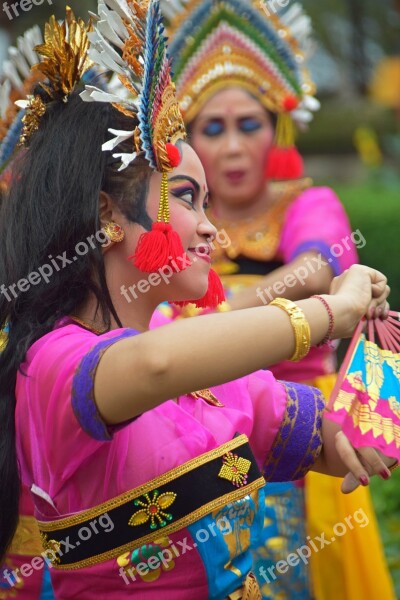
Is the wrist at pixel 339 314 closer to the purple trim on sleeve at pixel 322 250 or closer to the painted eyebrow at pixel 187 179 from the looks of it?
the painted eyebrow at pixel 187 179

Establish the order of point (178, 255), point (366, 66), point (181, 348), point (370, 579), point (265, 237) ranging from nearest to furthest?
point (181, 348) < point (178, 255) < point (370, 579) < point (265, 237) < point (366, 66)

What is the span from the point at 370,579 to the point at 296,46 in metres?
2.04

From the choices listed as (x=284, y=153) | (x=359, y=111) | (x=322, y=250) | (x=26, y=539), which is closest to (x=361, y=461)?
(x=26, y=539)

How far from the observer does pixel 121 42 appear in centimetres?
208

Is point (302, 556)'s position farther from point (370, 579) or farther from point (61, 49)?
point (61, 49)

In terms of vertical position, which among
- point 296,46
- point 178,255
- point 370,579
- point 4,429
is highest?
point 296,46

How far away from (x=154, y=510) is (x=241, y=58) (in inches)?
99.6

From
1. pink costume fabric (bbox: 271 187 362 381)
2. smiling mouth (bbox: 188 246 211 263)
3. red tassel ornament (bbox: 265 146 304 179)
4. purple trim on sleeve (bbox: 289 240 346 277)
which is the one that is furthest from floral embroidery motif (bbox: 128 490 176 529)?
red tassel ornament (bbox: 265 146 304 179)

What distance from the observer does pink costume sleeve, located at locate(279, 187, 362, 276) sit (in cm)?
363

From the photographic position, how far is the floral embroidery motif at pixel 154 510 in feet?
6.44

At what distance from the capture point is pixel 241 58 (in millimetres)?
4105

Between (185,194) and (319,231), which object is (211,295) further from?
(319,231)

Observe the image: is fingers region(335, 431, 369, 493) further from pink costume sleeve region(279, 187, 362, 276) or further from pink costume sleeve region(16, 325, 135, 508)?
pink costume sleeve region(279, 187, 362, 276)

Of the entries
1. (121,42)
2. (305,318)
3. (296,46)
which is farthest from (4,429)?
(296,46)
